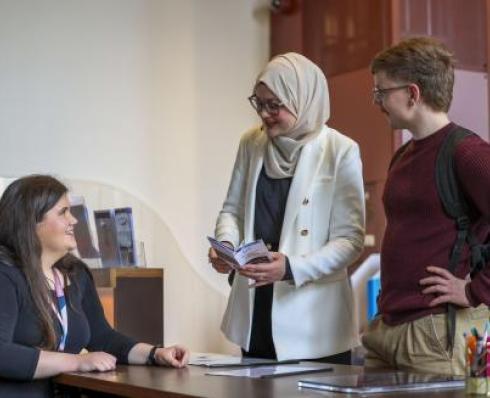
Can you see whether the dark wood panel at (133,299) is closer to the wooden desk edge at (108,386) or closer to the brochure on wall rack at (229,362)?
the brochure on wall rack at (229,362)

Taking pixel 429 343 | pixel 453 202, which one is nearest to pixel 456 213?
pixel 453 202

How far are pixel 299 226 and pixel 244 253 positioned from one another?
25cm

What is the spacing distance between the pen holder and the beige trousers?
1.10 feet

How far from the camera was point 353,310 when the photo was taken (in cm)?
270

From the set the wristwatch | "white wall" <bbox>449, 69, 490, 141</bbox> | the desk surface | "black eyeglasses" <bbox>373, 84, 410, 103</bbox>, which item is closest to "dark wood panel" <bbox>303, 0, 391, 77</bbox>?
"white wall" <bbox>449, 69, 490, 141</bbox>

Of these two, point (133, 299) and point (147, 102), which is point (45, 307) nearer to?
point (133, 299)

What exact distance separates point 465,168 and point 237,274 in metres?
0.88

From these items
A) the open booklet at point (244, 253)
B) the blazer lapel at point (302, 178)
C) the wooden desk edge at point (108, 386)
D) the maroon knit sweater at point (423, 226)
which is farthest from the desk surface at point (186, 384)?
the blazer lapel at point (302, 178)

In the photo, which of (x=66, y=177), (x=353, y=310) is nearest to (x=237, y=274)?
(x=353, y=310)

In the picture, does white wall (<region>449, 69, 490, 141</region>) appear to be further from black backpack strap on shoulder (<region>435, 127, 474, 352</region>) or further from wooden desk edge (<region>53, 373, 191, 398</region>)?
wooden desk edge (<region>53, 373, 191, 398</region>)

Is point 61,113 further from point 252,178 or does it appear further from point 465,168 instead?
point 465,168

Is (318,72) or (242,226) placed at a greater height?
(318,72)

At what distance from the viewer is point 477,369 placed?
1771 mm

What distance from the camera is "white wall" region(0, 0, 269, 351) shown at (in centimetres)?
490
